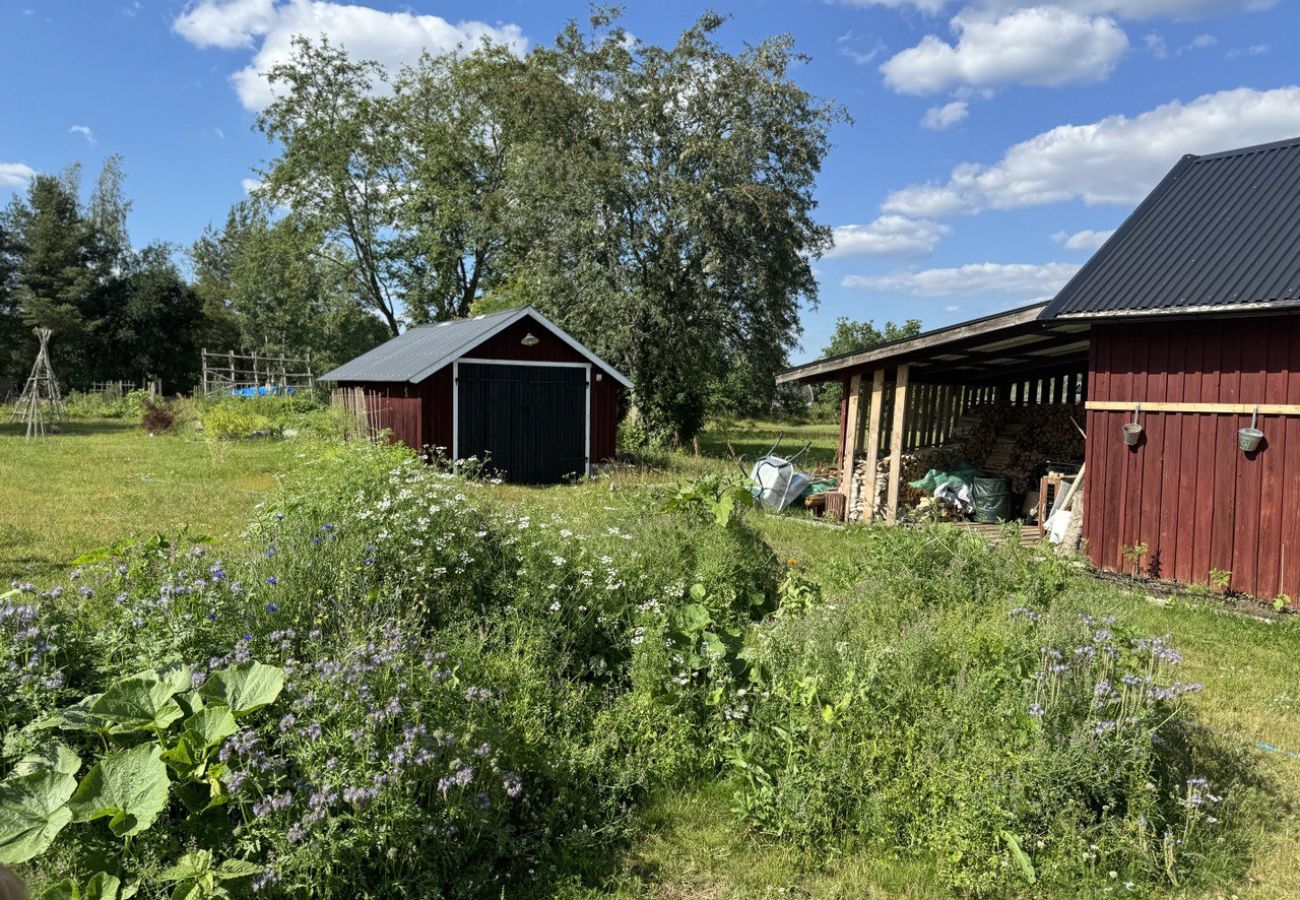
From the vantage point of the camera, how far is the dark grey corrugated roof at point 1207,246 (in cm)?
762

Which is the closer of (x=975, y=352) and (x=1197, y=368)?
(x=1197, y=368)

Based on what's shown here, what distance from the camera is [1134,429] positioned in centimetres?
857

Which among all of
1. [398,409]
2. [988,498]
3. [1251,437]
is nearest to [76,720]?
[1251,437]

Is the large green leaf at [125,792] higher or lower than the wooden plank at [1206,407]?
lower

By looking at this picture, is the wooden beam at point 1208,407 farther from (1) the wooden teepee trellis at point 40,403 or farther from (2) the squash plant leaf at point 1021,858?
(1) the wooden teepee trellis at point 40,403

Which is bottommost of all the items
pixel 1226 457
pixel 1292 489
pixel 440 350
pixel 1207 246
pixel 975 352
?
pixel 1292 489

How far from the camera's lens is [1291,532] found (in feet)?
24.6

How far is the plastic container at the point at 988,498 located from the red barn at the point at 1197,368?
2.94m

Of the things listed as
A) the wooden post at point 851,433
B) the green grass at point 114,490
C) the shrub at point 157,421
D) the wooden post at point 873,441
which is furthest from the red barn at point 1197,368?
the shrub at point 157,421

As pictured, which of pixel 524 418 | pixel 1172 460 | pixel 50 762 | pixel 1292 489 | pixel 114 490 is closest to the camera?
pixel 50 762

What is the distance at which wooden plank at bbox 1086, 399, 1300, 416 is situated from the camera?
24.7 ft

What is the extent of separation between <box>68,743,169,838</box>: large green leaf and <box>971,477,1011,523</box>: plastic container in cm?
1196

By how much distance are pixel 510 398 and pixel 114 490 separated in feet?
22.5

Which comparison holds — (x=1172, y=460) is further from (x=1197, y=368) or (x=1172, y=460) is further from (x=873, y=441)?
(x=873, y=441)
